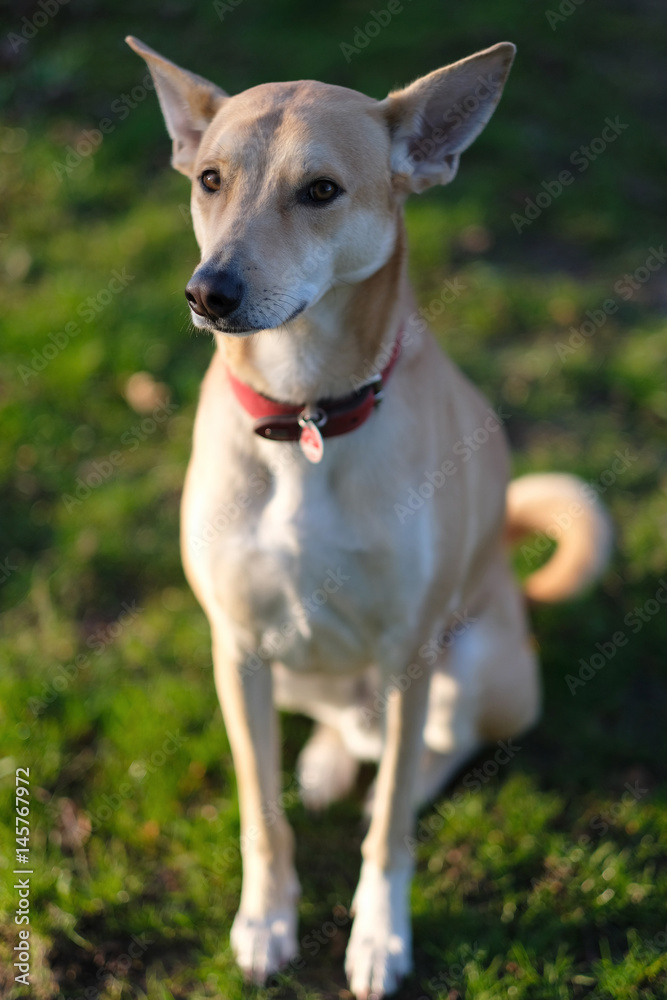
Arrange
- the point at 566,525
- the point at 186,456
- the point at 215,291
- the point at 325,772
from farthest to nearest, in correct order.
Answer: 1. the point at 186,456
2. the point at 566,525
3. the point at 325,772
4. the point at 215,291

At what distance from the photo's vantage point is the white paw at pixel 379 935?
96.4 inches

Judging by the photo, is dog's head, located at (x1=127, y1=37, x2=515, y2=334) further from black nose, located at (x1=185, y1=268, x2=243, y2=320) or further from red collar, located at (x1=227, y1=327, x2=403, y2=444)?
red collar, located at (x1=227, y1=327, x2=403, y2=444)

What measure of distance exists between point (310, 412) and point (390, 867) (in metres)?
1.33

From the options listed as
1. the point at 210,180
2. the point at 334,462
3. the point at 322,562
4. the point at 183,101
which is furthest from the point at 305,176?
the point at 322,562

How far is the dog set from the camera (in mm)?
1935

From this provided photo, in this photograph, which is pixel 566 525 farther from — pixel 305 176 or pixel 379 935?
pixel 305 176

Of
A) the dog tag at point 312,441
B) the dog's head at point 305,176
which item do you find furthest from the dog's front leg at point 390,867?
the dog's head at point 305,176

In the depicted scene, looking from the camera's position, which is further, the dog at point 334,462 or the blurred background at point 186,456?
the blurred background at point 186,456

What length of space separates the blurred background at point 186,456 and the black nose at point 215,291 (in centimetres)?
53

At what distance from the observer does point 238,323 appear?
1846 millimetres

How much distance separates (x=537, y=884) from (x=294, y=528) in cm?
140

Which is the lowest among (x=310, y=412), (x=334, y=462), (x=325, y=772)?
(x=325, y=772)

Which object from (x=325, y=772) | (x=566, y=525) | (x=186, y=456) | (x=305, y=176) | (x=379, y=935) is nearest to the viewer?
(x=305, y=176)

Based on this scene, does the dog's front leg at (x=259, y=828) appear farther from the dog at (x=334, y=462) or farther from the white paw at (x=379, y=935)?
the white paw at (x=379, y=935)
